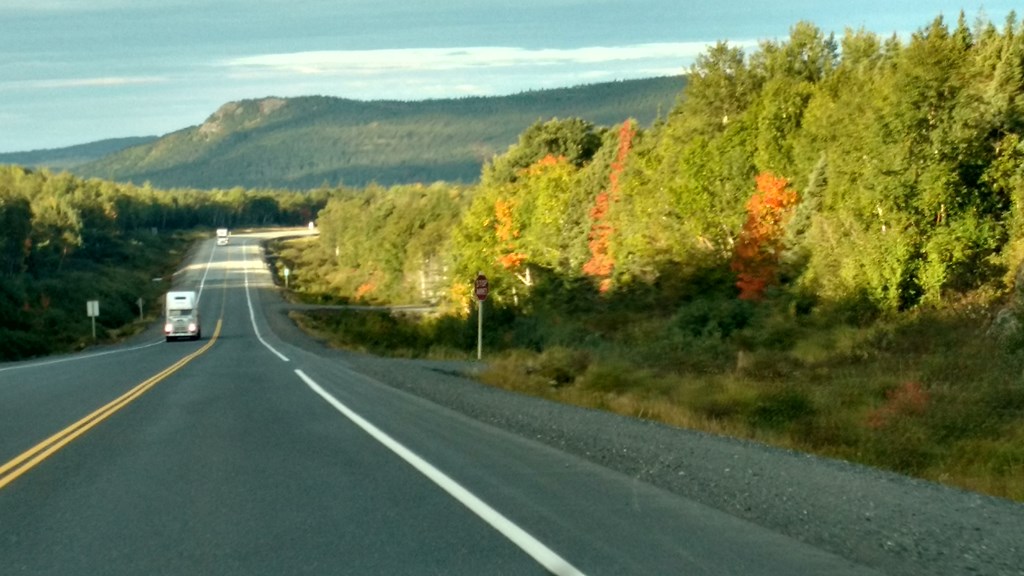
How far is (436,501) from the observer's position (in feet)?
34.0

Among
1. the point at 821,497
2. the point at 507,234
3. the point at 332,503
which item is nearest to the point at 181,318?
the point at 507,234

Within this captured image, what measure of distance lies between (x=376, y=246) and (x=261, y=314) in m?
64.1

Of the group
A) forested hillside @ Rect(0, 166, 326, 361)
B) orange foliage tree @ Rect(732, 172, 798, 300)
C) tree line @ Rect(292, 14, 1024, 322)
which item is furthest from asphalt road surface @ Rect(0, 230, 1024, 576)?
forested hillside @ Rect(0, 166, 326, 361)

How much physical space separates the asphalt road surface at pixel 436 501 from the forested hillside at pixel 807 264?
154 inches

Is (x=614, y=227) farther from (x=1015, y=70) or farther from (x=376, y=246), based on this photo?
(x=376, y=246)

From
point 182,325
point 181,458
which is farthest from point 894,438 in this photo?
point 182,325

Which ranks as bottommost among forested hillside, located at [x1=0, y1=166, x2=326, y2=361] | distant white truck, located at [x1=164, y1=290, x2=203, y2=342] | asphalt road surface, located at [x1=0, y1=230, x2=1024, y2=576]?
forested hillside, located at [x1=0, y1=166, x2=326, y2=361]

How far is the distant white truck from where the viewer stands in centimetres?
6500

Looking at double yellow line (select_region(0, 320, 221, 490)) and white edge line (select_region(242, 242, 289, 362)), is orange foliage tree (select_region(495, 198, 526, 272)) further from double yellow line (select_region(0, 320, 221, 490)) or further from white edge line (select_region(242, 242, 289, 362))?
double yellow line (select_region(0, 320, 221, 490))

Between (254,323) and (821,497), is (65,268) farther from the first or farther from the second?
(821,497)

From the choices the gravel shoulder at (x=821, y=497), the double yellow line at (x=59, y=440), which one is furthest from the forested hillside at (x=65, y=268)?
the gravel shoulder at (x=821, y=497)

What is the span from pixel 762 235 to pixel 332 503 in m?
52.5

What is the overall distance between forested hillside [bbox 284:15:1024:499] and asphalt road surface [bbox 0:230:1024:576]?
390 cm

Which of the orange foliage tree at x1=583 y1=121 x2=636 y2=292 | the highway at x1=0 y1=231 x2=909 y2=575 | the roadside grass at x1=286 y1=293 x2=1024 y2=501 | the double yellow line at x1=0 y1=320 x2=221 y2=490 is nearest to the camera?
the highway at x1=0 y1=231 x2=909 y2=575
